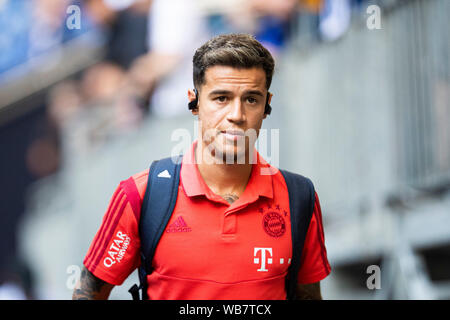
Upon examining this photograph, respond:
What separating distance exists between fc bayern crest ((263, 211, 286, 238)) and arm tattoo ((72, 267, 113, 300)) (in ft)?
2.28

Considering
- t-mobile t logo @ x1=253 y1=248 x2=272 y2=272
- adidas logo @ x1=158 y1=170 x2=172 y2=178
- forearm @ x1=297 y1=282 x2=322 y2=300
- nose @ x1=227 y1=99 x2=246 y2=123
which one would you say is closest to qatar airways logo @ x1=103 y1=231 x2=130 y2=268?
adidas logo @ x1=158 y1=170 x2=172 y2=178

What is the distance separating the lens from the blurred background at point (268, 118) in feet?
19.1

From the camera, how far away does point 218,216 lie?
2.50 m

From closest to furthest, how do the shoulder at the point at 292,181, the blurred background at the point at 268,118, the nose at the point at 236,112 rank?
the nose at the point at 236,112 < the shoulder at the point at 292,181 < the blurred background at the point at 268,118

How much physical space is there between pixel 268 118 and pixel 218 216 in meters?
4.36

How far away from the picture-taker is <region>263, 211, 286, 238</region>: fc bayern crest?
2.51 metres

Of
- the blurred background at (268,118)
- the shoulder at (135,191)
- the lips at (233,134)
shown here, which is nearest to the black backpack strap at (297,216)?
the lips at (233,134)

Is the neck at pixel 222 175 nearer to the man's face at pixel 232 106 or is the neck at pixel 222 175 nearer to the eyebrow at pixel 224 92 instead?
the man's face at pixel 232 106

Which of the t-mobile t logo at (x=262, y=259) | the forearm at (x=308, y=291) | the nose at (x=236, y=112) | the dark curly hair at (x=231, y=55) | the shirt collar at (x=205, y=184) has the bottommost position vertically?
the forearm at (x=308, y=291)

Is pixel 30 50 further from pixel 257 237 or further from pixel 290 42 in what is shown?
pixel 257 237

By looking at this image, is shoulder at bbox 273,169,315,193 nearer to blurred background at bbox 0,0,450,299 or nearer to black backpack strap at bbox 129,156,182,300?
black backpack strap at bbox 129,156,182,300

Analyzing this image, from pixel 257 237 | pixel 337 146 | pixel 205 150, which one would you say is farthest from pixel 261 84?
pixel 337 146

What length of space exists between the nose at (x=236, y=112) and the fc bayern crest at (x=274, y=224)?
417 mm
